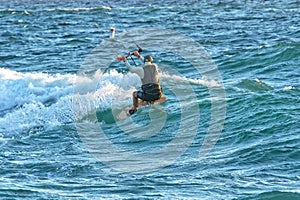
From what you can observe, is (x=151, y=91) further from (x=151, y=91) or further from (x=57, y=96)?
(x=57, y=96)

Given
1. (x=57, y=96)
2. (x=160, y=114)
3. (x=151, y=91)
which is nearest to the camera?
(x=151, y=91)

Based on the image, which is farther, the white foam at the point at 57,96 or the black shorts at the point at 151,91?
the white foam at the point at 57,96

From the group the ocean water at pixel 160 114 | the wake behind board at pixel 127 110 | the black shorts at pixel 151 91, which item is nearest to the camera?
the ocean water at pixel 160 114

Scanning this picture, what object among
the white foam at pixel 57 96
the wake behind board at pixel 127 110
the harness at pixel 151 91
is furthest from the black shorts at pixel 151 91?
the white foam at pixel 57 96

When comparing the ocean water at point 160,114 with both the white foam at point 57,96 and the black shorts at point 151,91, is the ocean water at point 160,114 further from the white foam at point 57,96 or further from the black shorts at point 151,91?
the black shorts at point 151,91

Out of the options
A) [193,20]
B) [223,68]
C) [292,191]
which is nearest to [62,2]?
[193,20]

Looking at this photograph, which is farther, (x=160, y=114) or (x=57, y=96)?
(x=57, y=96)

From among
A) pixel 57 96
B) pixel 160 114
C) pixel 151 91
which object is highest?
pixel 151 91

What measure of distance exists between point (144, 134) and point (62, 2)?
48.3 m

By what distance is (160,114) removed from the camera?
96.5 feet

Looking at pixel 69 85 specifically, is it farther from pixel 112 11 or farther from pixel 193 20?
pixel 112 11

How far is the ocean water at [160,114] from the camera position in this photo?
68.7ft

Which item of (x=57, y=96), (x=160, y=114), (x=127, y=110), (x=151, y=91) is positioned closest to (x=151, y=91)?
(x=151, y=91)

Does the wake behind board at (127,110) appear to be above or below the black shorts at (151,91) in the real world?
below
